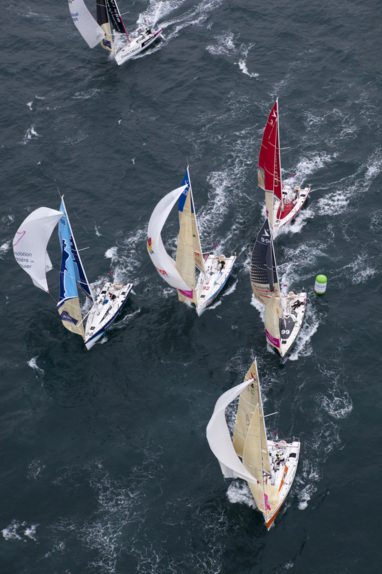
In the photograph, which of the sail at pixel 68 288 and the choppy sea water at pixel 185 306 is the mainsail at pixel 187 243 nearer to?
the choppy sea water at pixel 185 306

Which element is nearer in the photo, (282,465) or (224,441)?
(224,441)

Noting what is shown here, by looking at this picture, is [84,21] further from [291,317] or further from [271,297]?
[291,317]

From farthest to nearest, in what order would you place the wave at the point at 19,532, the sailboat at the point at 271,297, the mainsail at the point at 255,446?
the sailboat at the point at 271,297, the wave at the point at 19,532, the mainsail at the point at 255,446

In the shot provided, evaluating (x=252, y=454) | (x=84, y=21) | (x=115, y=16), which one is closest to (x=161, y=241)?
(x=252, y=454)

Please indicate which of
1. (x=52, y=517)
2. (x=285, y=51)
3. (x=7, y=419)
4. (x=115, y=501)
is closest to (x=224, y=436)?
(x=115, y=501)

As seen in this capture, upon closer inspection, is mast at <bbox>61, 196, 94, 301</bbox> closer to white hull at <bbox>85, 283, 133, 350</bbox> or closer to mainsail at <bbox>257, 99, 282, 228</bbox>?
white hull at <bbox>85, 283, 133, 350</bbox>

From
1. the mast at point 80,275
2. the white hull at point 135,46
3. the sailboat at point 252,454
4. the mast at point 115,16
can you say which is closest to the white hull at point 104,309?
the mast at point 80,275
